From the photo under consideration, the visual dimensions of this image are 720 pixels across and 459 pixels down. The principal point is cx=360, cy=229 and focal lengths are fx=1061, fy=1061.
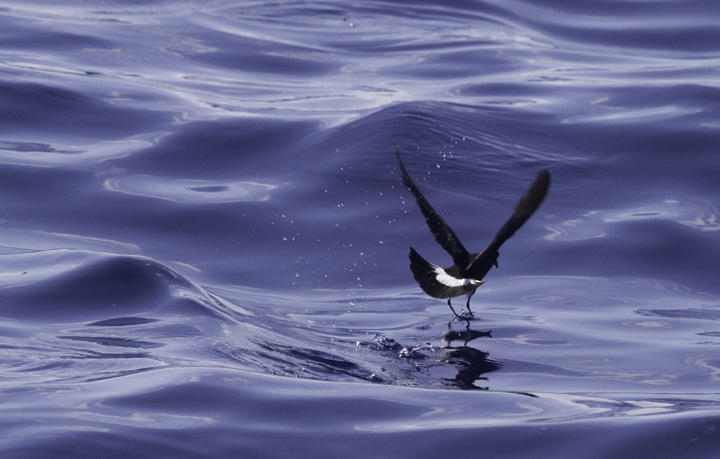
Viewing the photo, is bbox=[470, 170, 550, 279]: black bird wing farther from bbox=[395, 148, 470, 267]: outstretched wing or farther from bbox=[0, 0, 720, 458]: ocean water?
bbox=[0, 0, 720, 458]: ocean water

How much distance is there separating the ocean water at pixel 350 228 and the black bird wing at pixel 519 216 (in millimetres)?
506

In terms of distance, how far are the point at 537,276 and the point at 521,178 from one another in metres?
1.94

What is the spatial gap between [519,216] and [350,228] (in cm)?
355

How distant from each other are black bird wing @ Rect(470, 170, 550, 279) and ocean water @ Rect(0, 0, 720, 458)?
0.51 metres

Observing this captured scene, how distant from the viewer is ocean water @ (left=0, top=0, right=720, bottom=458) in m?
4.33

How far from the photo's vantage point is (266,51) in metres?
13.1

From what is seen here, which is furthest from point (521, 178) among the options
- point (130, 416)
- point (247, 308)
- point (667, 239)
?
point (130, 416)

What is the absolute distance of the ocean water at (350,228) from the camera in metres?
4.33

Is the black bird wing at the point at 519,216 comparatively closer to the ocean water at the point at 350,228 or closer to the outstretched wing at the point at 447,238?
the outstretched wing at the point at 447,238

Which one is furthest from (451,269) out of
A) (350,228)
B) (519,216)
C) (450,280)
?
(350,228)

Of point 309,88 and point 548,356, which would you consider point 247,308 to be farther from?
point 309,88

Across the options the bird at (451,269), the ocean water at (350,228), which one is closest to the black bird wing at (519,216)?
the bird at (451,269)

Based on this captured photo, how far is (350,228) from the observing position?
8.16 m

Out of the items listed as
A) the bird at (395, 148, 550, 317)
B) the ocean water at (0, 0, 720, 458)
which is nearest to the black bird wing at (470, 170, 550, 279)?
the bird at (395, 148, 550, 317)
